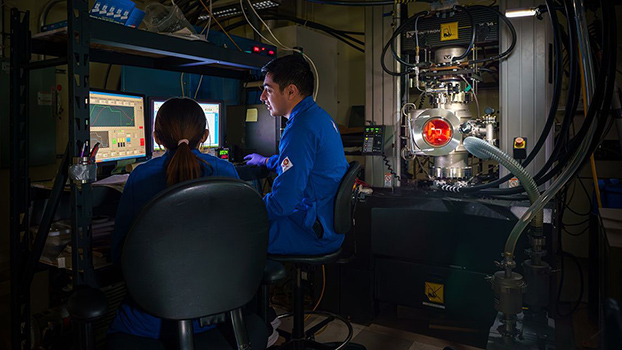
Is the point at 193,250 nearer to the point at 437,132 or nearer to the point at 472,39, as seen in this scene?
the point at 437,132

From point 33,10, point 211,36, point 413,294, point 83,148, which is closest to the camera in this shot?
point 83,148

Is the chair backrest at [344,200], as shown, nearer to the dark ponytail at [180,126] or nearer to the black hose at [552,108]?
the dark ponytail at [180,126]

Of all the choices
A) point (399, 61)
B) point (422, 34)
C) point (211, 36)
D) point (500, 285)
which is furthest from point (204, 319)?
point (211, 36)

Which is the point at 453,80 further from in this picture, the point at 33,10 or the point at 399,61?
the point at 33,10

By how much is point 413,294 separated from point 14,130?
6.06 feet

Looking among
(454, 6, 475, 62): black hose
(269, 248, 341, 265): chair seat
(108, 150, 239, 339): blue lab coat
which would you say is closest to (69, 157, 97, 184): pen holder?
(108, 150, 239, 339): blue lab coat

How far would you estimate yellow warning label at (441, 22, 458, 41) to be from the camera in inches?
88.4

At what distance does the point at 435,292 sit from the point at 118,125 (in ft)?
5.42

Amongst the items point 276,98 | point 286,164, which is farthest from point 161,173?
point 276,98

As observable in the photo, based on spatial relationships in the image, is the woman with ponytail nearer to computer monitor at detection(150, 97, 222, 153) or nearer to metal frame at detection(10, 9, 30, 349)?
metal frame at detection(10, 9, 30, 349)

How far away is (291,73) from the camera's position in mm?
1971

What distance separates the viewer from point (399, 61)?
2330 millimetres

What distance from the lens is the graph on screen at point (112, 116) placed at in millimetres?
1915

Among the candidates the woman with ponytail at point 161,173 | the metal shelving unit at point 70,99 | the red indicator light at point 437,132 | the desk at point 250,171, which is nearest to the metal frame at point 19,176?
the metal shelving unit at point 70,99
